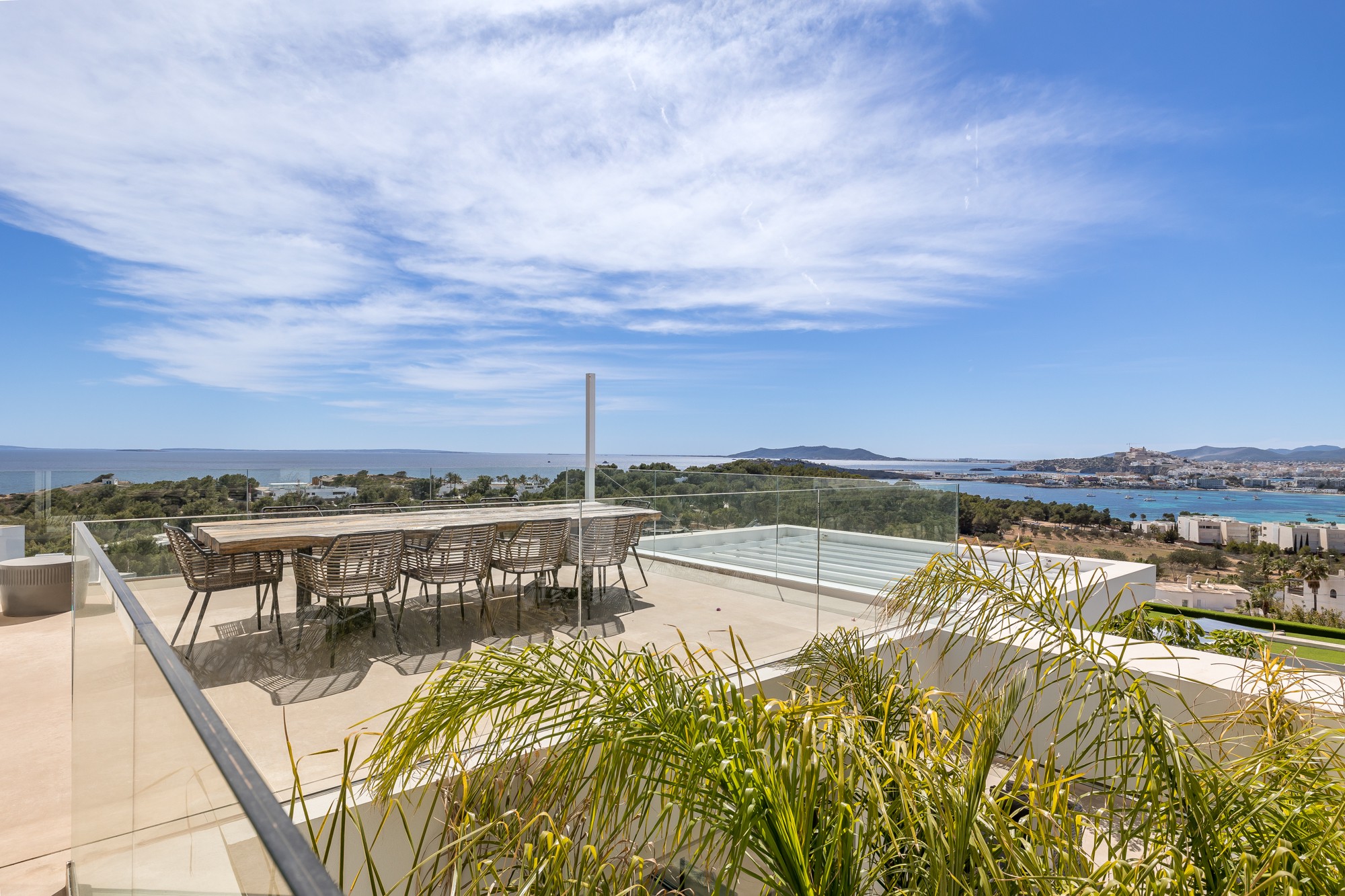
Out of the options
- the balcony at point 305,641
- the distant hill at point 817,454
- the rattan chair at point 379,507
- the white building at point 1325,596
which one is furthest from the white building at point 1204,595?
the rattan chair at point 379,507

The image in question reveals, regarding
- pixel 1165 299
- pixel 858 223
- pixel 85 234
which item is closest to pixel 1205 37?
pixel 858 223

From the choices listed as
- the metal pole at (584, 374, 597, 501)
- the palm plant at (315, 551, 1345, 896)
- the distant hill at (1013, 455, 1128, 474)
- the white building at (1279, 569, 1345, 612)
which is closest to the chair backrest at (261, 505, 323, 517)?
the palm plant at (315, 551, 1345, 896)

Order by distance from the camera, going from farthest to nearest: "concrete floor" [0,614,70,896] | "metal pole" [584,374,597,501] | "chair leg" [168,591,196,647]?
"metal pole" [584,374,597,501] → "chair leg" [168,591,196,647] → "concrete floor" [0,614,70,896]

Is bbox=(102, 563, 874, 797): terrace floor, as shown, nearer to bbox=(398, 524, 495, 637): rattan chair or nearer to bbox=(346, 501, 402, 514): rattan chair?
bbox=(398, 524, 495, 637): rattan chair

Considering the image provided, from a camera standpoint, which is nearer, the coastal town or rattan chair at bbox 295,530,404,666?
rattan chair at bbox 295,530,404,666

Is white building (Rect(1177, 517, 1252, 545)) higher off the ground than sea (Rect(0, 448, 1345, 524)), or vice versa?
sea (Rect(0, 448, 1345, 524))

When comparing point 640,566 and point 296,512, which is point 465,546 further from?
point 296,512

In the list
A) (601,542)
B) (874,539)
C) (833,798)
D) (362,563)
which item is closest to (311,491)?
(362,563)

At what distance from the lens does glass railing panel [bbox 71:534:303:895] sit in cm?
82

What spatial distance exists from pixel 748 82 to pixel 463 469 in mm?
9397

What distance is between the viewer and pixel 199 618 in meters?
3.43

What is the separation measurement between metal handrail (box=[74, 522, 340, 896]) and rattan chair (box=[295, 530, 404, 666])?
8.01 ft

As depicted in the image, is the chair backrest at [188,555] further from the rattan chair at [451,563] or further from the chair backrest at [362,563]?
the rattan chair at [451,563]

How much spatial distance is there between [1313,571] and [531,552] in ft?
62.4
